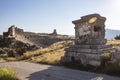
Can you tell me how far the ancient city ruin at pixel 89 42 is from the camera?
13.9 metres

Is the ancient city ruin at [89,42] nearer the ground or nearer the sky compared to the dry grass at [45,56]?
nearer the sky

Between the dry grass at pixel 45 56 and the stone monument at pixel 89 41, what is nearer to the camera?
the stone monument at pixel 89 41

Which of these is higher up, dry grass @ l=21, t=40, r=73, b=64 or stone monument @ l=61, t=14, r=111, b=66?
stone monument @ l=61, t=14, r=111, b=66

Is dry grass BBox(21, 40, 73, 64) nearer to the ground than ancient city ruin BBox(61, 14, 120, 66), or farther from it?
nearer to the ground

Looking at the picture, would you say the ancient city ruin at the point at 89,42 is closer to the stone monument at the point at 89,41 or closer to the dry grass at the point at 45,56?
the stone monument at the point at 89,41

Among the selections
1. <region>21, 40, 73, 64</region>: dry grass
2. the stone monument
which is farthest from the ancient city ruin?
<region>21, 40, 73, 64</region>: dry grass

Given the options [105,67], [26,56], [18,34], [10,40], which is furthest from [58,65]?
[18,34]

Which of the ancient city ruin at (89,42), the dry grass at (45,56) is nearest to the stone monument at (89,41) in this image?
the ancient city ruin at (89,42)

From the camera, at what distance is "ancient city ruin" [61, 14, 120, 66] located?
45.7ft

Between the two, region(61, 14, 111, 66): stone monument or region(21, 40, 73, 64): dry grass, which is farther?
region(21, 40, 73, 64): dry grass

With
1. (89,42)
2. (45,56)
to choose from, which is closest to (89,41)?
(89,42)

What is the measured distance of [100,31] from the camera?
15727 millimetres

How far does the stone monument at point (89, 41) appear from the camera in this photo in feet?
45.9

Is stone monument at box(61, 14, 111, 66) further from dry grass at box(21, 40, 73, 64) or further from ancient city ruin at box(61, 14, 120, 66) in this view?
dry grass at box(21, 40, 73, 64)
